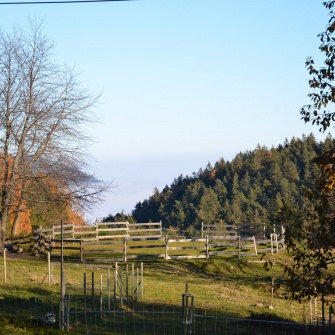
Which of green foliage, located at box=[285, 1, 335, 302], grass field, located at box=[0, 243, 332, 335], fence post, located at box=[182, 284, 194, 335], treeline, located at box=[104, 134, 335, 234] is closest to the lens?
green foliage, located at box=[285, 1, 335, 302]

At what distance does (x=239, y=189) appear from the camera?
9706 centimetres

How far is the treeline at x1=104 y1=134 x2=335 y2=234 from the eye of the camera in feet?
293

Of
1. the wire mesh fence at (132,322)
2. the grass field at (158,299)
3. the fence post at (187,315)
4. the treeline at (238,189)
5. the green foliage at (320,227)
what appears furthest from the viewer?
the treeline at (238,189)

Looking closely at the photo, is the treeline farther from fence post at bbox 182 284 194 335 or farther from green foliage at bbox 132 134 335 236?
fence post at bbox 182 284 194 335

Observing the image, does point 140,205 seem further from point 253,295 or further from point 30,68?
point 253,295

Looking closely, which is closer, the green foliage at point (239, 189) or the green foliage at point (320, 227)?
the green foliage at point (320, 227)

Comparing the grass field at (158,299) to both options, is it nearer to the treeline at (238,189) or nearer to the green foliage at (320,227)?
the green foliage at (320,227)

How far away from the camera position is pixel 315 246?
12992 millimetres

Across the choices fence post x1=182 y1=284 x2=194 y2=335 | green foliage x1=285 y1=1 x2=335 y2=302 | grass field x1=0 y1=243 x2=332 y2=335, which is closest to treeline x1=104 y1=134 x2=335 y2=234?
grass field x1=0 y1=243 x2=332 y2=335

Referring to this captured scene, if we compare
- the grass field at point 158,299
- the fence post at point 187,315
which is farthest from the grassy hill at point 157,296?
the fence post at point 187,315

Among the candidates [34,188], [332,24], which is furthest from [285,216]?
[34,188]

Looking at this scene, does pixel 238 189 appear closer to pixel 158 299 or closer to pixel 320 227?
pixel 158 299

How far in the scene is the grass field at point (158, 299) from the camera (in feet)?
64.1

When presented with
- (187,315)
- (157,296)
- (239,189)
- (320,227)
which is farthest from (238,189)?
(320,227)
